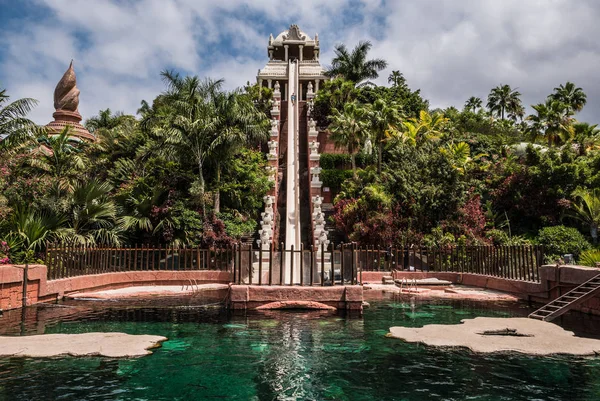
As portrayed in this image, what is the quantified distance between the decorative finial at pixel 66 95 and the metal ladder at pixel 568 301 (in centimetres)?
3502

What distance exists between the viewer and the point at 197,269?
19.9m

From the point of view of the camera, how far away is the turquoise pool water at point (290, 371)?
6.29 meters

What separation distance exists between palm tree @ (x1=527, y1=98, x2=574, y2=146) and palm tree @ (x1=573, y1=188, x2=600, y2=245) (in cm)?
1020

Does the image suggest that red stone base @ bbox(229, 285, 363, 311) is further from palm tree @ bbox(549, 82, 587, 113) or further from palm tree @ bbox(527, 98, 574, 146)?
palm tree @ bbox(549, 82, 587, 113)

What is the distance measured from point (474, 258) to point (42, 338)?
16.0 meters

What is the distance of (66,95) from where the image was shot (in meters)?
35.9

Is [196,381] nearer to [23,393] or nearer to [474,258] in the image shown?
[23,393]

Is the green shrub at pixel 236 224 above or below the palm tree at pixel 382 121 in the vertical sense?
below

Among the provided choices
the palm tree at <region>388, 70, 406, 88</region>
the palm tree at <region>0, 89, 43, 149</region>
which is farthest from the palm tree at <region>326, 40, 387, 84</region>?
the palm tree at <region>0, 89, 43, 149</region>

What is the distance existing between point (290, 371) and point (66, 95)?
35.2 meters

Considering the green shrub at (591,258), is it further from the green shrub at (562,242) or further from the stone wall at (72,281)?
the stone wall at (72,281)

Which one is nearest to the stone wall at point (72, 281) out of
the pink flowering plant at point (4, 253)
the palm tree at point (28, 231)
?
the pink flowering plant at point (4, 253)

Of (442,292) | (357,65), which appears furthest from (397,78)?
(442,292)

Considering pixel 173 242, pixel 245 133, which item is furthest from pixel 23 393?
pixel 245 133
